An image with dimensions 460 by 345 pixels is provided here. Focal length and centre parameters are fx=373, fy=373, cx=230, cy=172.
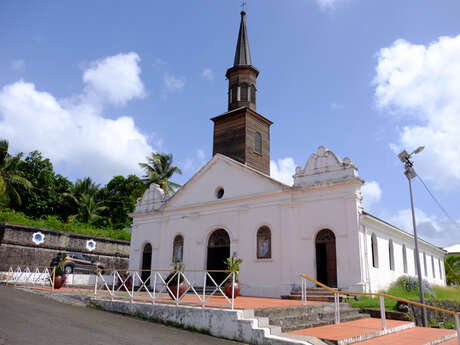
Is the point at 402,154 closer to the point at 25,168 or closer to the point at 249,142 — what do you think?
the point at 249,142

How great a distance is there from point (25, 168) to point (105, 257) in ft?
54.8

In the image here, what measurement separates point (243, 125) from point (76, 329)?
16174 millimetres

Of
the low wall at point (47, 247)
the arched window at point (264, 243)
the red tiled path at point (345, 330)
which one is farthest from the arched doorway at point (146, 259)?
the red tiled path at point (345, 330)

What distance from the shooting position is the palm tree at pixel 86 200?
40188 millimetres

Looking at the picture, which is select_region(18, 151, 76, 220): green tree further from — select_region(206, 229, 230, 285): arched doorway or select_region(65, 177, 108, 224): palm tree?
select_region(206, 229, 230, 285): arched doorway

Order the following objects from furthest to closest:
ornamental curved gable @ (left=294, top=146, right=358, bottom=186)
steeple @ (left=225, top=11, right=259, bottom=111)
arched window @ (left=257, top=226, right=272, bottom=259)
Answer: steeple @ (left=225, top=11, right=259, bottom=111)
arched window @ (left=257, top=226, right=272, bottom=259)
ornamental curved gable @ (left=294, top=146, right=358, bottom=186)

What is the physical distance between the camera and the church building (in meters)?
16.4

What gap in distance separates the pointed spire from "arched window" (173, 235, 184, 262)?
12.0 m

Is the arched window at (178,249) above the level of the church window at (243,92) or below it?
below

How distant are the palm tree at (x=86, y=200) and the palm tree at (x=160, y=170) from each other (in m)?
6.73

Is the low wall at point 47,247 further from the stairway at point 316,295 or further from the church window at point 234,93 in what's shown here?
the stairway at point 316,295

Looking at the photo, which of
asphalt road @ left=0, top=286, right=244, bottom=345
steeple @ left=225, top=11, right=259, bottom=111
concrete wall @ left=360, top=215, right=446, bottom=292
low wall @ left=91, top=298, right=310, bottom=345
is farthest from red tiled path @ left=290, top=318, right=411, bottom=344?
steeple @ left=225, top=11, right=259, bottom=111

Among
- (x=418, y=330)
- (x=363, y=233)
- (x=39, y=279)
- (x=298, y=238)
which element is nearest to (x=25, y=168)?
(x=39, y=279)

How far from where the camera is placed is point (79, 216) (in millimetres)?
40594
